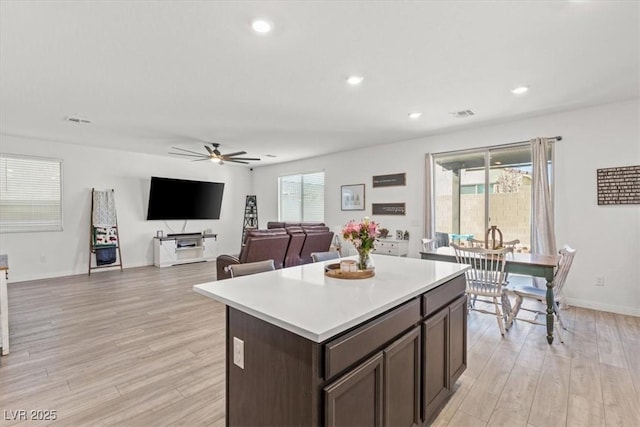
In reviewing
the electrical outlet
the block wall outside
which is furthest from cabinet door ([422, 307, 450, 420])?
the block wall outside

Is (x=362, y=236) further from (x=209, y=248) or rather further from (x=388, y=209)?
(x=209, y=248)

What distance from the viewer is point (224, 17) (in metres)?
2.15

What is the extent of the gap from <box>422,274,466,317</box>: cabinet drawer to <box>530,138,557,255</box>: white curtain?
9.41 feet

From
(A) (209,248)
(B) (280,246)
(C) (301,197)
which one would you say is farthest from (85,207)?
(C) (301,197)

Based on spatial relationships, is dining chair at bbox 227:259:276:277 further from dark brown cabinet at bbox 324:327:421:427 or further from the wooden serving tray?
dark brown cabinet at bbox 324:327:421:427

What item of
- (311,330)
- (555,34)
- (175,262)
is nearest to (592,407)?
(311,330)

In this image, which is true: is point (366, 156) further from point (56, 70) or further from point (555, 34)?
point (56, 70)

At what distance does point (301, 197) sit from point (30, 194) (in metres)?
5.58

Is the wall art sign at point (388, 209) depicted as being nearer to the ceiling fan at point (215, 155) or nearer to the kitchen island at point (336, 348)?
the ceiling fan at point (215, 155)

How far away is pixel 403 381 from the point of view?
1.55m

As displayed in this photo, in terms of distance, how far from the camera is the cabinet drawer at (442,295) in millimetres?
1759

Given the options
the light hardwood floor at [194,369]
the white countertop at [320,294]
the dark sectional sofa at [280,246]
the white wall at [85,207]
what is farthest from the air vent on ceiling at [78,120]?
the white countertop at [320,294]

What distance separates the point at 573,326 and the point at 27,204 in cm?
886

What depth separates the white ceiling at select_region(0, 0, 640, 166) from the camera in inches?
83.2
